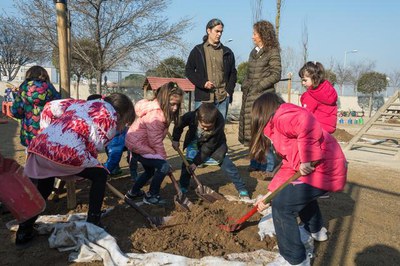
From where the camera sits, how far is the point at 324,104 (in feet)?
15.6

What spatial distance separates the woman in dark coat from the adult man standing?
0.33m

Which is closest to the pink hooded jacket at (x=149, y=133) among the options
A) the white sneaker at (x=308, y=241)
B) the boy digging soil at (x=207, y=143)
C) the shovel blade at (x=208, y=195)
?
the boy digging soil at (x=207, y=143)

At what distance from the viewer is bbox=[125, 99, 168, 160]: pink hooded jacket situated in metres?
3.93

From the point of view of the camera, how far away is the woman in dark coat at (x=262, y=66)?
202 inches

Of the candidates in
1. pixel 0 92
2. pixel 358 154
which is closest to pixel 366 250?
pixel 358 154

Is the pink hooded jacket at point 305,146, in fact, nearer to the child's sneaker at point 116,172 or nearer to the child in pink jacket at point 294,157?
the child in pink jacket at point 294,157

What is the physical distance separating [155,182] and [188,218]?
666mm

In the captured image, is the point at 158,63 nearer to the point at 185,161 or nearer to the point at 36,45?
the point at 36,45

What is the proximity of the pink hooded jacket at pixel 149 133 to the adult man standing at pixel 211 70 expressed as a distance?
47.8 inches

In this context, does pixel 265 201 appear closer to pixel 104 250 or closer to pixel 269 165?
pixel 104 250

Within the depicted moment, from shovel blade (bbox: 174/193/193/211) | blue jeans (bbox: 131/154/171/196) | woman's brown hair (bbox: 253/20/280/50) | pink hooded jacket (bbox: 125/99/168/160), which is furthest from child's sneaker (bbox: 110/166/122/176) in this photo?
woman's brown hair (bbox: 253/20/280/50)

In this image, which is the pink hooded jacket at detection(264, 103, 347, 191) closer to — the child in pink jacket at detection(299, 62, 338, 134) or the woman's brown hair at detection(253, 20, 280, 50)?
the child in pink jacket at detection(299, 62, 338, 134)

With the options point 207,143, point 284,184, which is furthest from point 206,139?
point 284,184

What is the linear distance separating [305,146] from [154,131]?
1.85 meters
